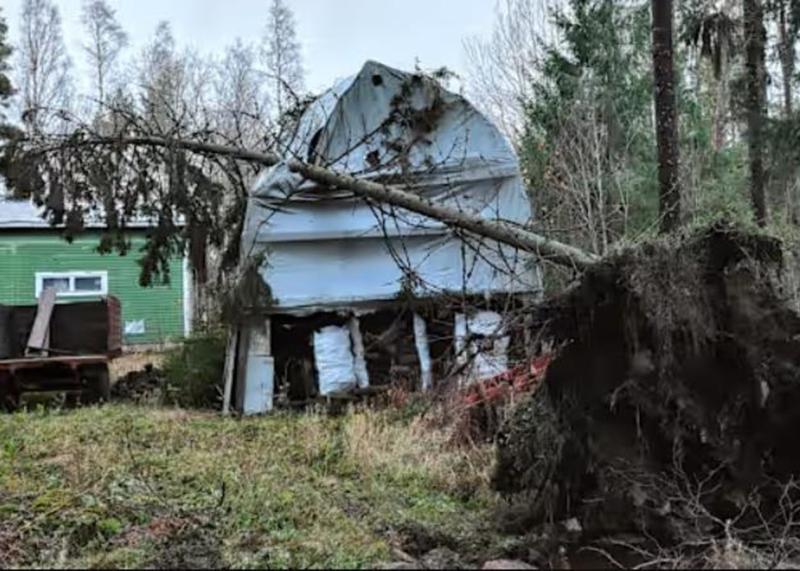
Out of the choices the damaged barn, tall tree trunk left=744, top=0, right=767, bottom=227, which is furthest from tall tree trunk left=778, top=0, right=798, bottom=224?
the damaged barn

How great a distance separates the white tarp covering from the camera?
9922 millimetres

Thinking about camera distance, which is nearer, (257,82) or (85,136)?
(85,136)

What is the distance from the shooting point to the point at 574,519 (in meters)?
4.41

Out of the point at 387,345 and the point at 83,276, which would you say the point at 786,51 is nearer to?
the point at 387,345

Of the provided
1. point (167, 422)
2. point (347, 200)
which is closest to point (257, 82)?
point (347, 200)

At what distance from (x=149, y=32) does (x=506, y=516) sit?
104 ft

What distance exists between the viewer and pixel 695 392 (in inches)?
177

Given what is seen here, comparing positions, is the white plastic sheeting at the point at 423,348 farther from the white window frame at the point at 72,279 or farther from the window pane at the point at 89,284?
the window pane at the point at 89,284

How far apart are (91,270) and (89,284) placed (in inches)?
13.1

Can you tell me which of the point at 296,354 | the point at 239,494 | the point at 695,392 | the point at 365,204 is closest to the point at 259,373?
the point at 296,354

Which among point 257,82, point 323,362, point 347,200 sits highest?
point 257,82

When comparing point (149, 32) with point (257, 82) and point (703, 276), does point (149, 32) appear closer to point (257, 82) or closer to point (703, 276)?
point (257, 82)

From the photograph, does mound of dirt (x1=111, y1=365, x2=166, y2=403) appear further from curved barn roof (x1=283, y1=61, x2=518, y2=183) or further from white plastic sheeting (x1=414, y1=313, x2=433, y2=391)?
curved barn roof (x1=283, y1=61, x2=518, y2=183)

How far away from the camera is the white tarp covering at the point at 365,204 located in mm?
9922
